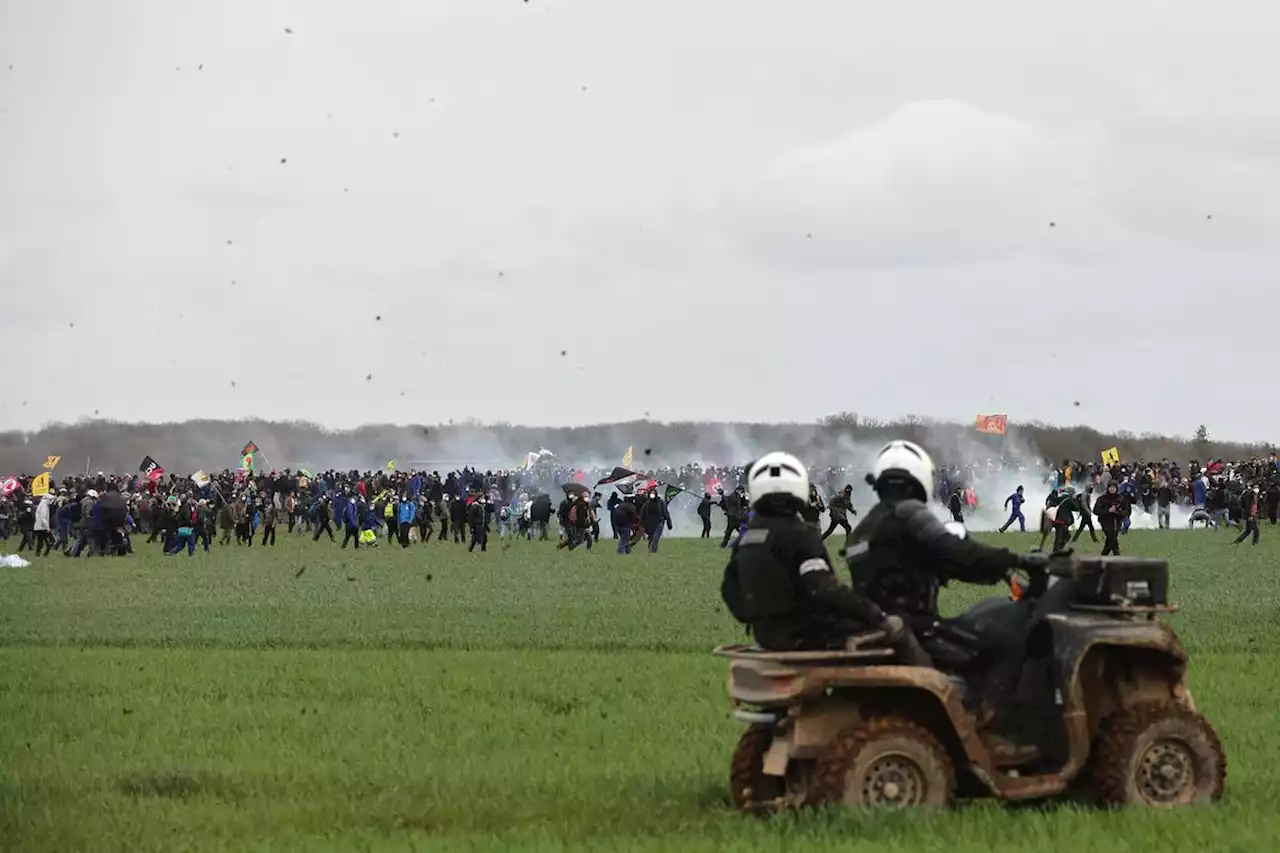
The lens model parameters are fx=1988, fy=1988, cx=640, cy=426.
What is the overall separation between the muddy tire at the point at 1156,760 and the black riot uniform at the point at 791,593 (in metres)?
1.52

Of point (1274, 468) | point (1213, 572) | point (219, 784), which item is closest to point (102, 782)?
point (219, 784)

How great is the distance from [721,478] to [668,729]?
78209 mm

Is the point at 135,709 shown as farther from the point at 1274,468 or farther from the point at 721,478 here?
the point at 721,478

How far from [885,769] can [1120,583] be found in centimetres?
183

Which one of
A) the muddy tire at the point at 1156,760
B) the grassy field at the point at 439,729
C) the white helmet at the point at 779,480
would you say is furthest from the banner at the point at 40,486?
the muddy tire at the point at 1156,760

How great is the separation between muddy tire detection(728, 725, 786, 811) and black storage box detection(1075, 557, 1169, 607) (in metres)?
1.96

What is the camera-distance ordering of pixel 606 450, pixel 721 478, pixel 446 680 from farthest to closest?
pixel 606 450 < pixel 721 478 < pixel 446 680

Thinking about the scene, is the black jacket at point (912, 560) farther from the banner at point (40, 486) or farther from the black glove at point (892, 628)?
the banner at point (40, 486)

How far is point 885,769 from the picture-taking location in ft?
34.6

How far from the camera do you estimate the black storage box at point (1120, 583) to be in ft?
36.9

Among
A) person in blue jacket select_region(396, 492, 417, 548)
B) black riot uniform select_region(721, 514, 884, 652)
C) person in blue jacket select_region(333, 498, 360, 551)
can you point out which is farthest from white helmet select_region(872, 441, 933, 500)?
person in blue jacket select_region(333, 498, 360, 551)

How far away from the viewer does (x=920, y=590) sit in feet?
36.4

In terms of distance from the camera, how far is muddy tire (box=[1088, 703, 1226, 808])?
1088 cm


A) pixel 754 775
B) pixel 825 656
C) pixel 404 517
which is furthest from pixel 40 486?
pixel 825 656
